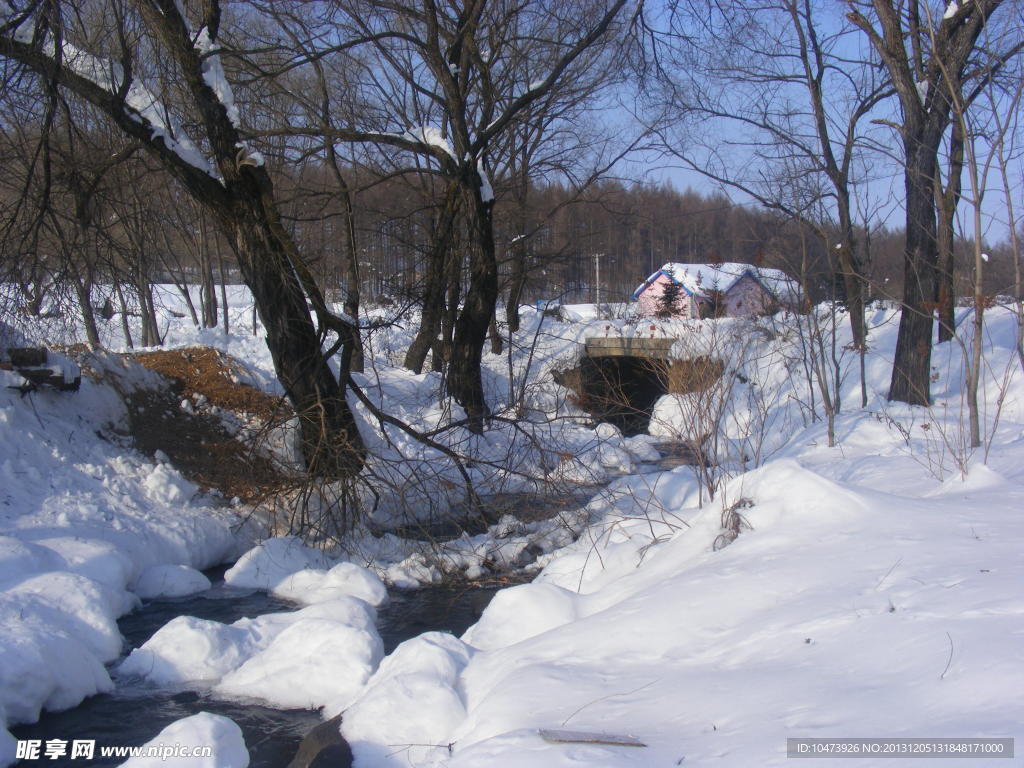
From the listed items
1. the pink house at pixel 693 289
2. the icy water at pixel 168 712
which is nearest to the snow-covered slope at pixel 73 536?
the icy water at pixel 168 712

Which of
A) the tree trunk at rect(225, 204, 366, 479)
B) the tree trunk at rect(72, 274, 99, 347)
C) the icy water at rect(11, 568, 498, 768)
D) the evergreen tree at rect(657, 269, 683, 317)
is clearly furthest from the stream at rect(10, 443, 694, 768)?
the evergreen tree at rect(657, 269, 683, 317)

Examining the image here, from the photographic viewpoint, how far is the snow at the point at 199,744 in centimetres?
351

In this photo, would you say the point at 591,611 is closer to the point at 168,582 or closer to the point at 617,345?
the point at 168,582

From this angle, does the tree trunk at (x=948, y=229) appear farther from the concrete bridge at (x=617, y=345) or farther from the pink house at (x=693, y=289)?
the pink house at (x=693, y=289)

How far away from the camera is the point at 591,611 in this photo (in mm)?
5355

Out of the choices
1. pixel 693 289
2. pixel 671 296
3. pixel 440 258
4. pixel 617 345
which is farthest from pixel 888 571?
pixel 693 289

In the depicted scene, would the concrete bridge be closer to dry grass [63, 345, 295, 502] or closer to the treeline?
the treeline

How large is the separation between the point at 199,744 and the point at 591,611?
257 cm

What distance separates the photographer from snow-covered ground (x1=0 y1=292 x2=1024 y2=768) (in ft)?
10.1

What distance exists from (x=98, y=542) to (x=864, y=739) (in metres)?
6.59

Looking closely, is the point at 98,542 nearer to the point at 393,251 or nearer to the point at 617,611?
the point at 617,611

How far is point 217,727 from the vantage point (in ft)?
12.4

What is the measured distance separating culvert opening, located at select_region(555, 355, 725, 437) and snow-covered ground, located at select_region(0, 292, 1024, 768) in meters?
0.27

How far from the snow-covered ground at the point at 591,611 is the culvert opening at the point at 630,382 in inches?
10.5
